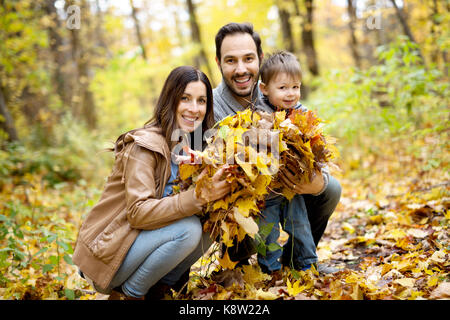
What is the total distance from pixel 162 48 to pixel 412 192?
14330 millimetres

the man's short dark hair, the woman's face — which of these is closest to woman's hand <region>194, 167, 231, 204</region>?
the woman's face

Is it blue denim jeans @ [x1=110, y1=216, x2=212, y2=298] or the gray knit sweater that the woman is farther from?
the gray knit sweater

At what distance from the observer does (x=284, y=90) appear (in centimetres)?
273

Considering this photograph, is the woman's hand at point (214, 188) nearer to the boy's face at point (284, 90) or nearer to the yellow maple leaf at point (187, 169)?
the yellow maple leaf at point (187, 169)

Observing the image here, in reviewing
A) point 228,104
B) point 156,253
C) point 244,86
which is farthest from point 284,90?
point 156,253

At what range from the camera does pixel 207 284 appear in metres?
2.26

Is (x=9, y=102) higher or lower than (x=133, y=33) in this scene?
lower

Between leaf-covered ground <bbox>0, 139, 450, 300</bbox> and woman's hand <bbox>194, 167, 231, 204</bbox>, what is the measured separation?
62 centimetres

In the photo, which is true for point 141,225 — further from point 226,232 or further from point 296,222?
point 296,222

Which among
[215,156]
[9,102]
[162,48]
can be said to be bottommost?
[215,156]

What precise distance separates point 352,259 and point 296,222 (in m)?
0.72

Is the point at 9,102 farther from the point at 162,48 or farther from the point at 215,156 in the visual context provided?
the point at 162,48

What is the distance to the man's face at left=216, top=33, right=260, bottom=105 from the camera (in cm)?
291
